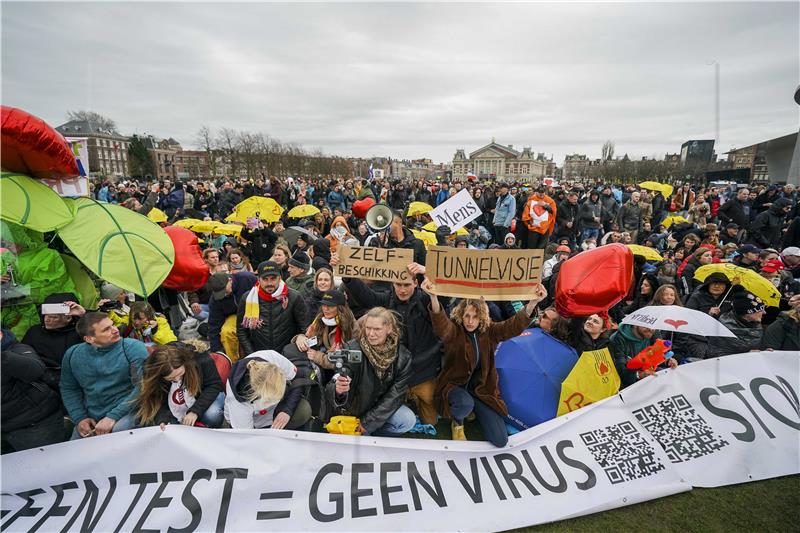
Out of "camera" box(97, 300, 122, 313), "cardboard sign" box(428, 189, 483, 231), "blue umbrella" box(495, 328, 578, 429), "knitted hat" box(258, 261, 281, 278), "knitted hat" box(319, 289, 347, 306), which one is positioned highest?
"cardboard sign" box(428, 189, 483, 231)

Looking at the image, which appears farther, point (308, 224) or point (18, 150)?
point (308, 224)

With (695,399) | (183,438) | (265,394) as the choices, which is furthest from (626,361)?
(183,438)

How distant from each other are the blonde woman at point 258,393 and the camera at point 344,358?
534mm

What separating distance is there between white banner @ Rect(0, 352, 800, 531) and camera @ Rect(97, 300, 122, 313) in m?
1.52

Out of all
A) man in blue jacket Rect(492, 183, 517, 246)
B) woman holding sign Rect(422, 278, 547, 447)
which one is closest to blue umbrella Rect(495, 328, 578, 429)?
woman holding sign Rect(422, 278, 547, 447)

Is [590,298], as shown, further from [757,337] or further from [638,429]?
[757,337]

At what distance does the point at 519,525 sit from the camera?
2959mm

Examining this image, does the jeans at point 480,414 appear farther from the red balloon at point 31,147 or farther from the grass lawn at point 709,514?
the red balloon at point 31,147

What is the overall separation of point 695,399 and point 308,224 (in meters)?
8.55

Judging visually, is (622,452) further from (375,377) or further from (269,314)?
(269,314)

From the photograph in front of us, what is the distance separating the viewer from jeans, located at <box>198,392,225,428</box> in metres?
3.63

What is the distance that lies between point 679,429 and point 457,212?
228 inches

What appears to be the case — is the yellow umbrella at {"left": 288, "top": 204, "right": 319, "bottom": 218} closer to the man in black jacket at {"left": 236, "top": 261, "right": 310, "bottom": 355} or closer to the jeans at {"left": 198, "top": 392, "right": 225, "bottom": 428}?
the man in black jacket at {"left": 236, "top": 261, "right": 310, "bottom": 355}

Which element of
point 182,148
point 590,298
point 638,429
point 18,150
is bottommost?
point 638,429
